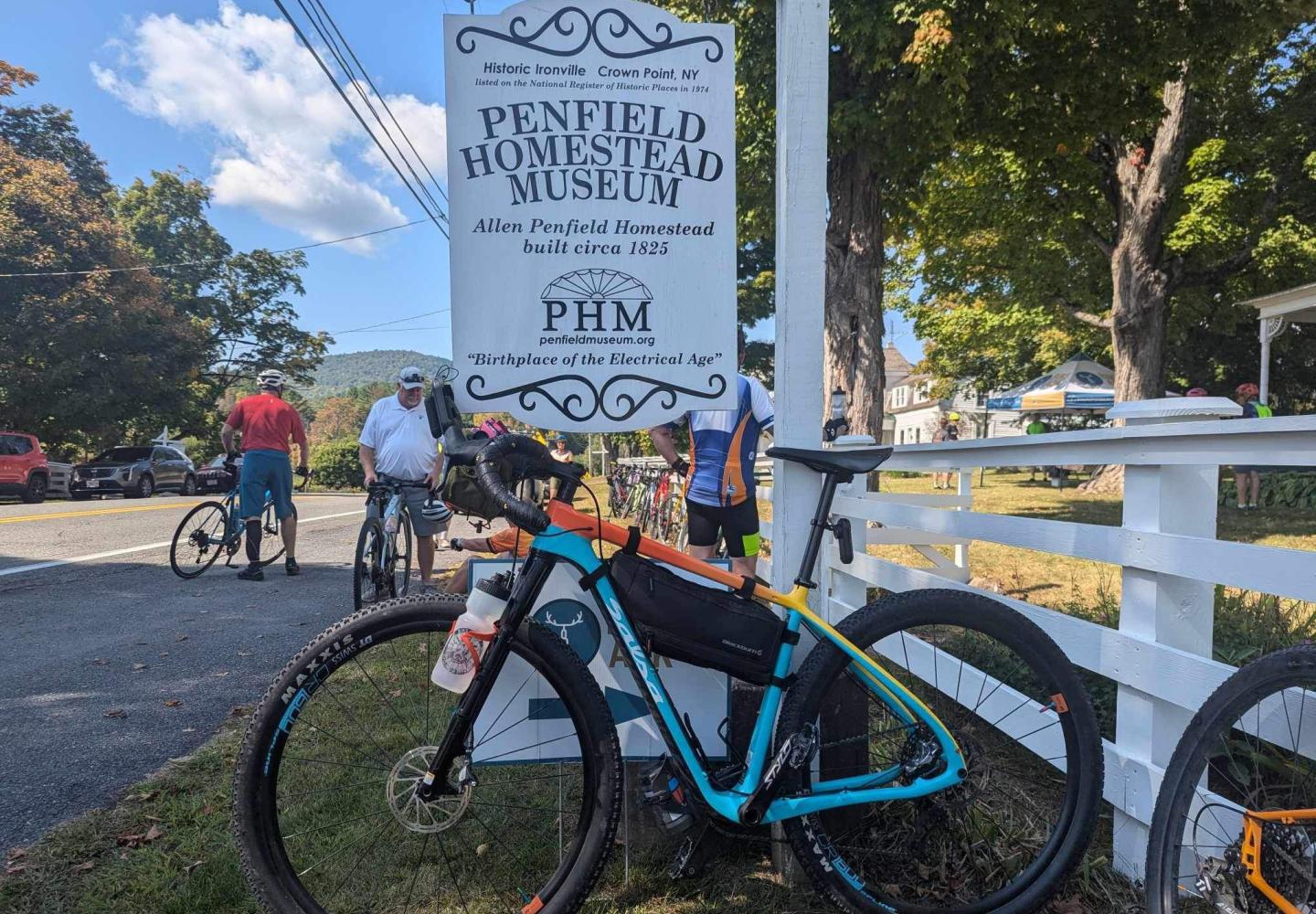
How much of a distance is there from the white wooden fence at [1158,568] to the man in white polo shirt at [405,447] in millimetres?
4219

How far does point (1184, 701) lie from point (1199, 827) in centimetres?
32

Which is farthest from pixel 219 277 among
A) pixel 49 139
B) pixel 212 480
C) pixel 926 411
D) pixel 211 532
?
pixel 926 411

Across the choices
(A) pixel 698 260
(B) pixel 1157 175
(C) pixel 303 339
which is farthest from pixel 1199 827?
(C) pixel 303 339

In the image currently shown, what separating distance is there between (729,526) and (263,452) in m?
4.81

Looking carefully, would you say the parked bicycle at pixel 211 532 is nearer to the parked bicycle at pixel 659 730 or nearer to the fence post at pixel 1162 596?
the parked bicycle at pixel 659 730

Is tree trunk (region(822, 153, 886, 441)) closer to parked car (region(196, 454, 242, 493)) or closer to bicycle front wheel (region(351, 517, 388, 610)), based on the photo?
bicycle front wheel (region(351, 517, 388, 610))

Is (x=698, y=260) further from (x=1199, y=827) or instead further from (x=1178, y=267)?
(x=1178, y=267)

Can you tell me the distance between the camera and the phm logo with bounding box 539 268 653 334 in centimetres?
240

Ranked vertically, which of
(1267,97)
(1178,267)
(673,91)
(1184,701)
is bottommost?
(1184,701)

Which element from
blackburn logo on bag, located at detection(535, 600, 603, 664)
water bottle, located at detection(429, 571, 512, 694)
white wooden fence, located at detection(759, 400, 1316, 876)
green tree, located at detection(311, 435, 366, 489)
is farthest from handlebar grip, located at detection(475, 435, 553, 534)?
green tree, located at detection(311, 435, 366, 489)

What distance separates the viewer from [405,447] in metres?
5.58

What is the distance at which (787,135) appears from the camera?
2318 millimetres

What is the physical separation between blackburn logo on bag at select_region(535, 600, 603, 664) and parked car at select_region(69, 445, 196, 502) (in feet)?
81.6

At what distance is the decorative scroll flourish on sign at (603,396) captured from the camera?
242 cm
